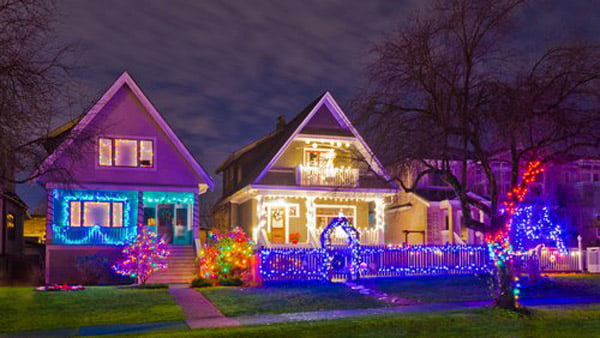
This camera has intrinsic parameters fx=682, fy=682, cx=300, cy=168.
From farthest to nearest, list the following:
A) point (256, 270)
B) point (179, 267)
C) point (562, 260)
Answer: point (562, 260) < point (179, 267) < point (256, 270)

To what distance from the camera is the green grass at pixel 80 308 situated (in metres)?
15.5

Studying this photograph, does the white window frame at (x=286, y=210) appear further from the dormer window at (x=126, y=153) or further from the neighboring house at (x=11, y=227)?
the neighboring house at (x=11, y=227)

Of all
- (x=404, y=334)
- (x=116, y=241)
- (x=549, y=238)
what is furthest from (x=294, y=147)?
(x=404, y=334)

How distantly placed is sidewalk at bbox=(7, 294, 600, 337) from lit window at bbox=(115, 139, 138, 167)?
38.4 feet

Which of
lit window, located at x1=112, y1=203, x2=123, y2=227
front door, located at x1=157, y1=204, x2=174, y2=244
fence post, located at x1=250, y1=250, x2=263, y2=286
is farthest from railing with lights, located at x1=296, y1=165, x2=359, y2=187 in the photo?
fence post, located at x1=250, y1=250, x2=263, y2=286

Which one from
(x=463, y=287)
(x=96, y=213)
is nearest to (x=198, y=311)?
(x=463, y=287)

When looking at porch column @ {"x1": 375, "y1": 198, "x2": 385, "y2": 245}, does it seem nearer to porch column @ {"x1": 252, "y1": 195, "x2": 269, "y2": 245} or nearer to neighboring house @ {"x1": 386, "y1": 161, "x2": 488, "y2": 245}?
neighboring house @ {"x1": 386, "y1": 161, "x2": 488, "y2": 245}

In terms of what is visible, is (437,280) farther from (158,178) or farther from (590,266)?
(158,178)

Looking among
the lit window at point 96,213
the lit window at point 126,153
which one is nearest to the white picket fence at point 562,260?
the lit window at point 126,153

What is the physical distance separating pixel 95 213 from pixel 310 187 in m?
10.1

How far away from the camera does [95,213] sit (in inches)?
1220

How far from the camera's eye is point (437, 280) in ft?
81.8

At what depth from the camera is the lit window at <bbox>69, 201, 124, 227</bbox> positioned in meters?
30.6

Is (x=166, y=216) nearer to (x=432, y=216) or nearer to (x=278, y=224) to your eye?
(x=278, y=224)
